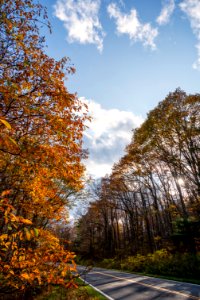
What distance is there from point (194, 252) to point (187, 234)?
1449 millimetres

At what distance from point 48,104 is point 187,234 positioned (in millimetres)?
17640

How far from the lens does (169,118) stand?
15281mm

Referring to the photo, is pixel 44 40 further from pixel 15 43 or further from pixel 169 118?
pixel 169 118

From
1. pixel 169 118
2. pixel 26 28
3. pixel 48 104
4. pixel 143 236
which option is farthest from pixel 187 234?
pixel 143 236

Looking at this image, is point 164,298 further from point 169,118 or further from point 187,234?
point 169,118

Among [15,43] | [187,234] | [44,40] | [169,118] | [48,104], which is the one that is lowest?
[187,234]

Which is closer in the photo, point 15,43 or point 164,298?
point 15,43

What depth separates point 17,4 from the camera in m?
4.14

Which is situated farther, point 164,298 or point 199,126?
point 199,126

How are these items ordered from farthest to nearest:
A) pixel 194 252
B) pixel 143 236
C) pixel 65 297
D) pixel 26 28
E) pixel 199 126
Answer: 1. pixel 143 236
2. pixel 194 252
3. pixel 199 126
4. pixel 65 297
5. pixel 26 28

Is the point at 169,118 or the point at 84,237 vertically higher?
the point at 169,118

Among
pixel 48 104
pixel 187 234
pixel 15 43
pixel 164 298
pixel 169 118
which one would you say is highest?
pixel 169 118

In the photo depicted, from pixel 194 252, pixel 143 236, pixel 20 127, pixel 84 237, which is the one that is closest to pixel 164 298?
pixel 20 127

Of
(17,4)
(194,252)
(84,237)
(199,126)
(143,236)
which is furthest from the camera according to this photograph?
(84,237)
